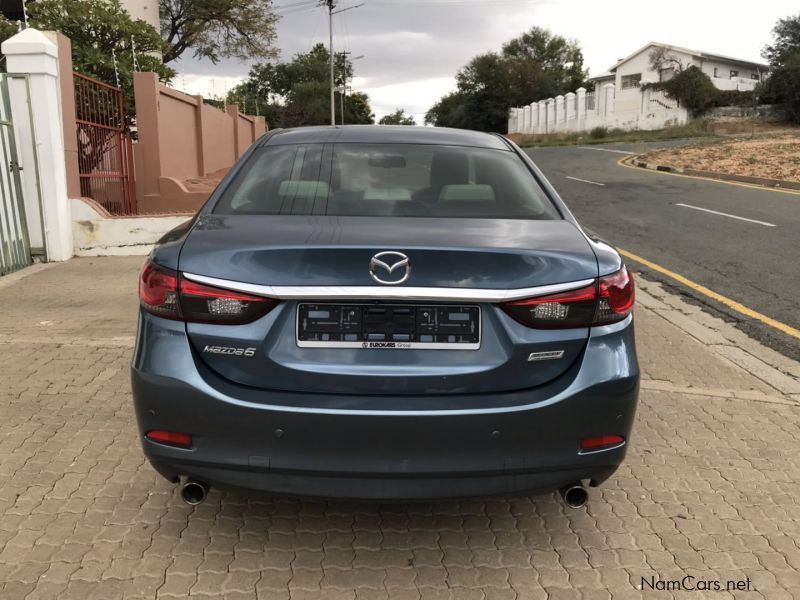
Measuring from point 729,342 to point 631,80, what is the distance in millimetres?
63087

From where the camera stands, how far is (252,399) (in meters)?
2.53

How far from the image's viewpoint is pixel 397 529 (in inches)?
122

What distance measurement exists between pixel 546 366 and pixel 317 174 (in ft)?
4.87

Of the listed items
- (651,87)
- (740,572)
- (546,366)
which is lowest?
(740,572)

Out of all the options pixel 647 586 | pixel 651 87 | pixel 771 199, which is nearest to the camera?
pixel 647 586

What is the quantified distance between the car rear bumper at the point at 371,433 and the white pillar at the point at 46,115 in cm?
720

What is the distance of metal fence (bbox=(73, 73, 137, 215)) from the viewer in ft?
34.4

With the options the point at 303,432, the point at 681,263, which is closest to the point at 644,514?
the point at 303,432

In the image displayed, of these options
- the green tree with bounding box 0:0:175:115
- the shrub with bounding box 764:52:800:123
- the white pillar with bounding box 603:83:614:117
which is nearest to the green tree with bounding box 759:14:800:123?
the shrub with bounding box 764:52:800:123

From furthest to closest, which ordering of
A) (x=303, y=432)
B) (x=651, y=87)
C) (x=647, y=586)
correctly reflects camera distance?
(x=651, y=87) < (x=647, y=586) < (x=303, y=432)

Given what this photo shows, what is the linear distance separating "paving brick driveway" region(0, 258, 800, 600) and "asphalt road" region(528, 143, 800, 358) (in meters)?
2.56

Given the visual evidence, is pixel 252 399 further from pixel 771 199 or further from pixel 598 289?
pixel 771 199

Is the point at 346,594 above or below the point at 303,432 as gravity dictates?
below

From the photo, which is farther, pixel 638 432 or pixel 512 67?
pixel 512 67
